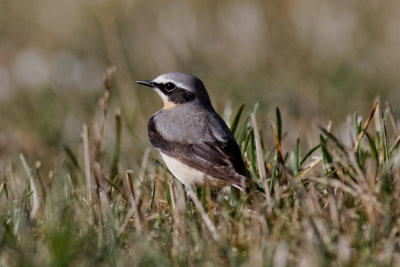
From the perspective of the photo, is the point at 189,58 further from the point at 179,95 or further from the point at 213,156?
the point at 213,156

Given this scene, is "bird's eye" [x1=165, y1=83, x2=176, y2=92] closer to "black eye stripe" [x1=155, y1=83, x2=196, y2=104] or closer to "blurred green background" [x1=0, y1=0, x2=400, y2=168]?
"black eye stripe" [x1=155, y1=83, x2=196, y2=104]

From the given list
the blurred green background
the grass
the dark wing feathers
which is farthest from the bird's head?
the blurred green background

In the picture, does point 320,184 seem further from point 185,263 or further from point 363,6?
point 363,6

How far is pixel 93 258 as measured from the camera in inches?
138

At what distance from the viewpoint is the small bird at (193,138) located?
5.07m

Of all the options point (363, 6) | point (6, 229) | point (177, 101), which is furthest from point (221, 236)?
point (363, 6)

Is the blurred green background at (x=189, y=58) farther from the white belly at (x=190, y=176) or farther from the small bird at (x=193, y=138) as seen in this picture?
the white belly at (x=190, y=176)

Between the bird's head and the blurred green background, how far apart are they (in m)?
1.73

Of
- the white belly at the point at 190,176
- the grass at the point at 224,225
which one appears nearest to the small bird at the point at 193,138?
the white belly at the point at 190,176

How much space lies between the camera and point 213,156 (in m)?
5.21

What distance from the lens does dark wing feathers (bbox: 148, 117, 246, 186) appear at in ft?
16.1

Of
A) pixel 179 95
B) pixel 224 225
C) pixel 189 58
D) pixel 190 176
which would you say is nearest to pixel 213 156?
pixel 190 176

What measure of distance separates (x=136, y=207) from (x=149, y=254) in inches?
27.8

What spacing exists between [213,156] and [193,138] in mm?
374
